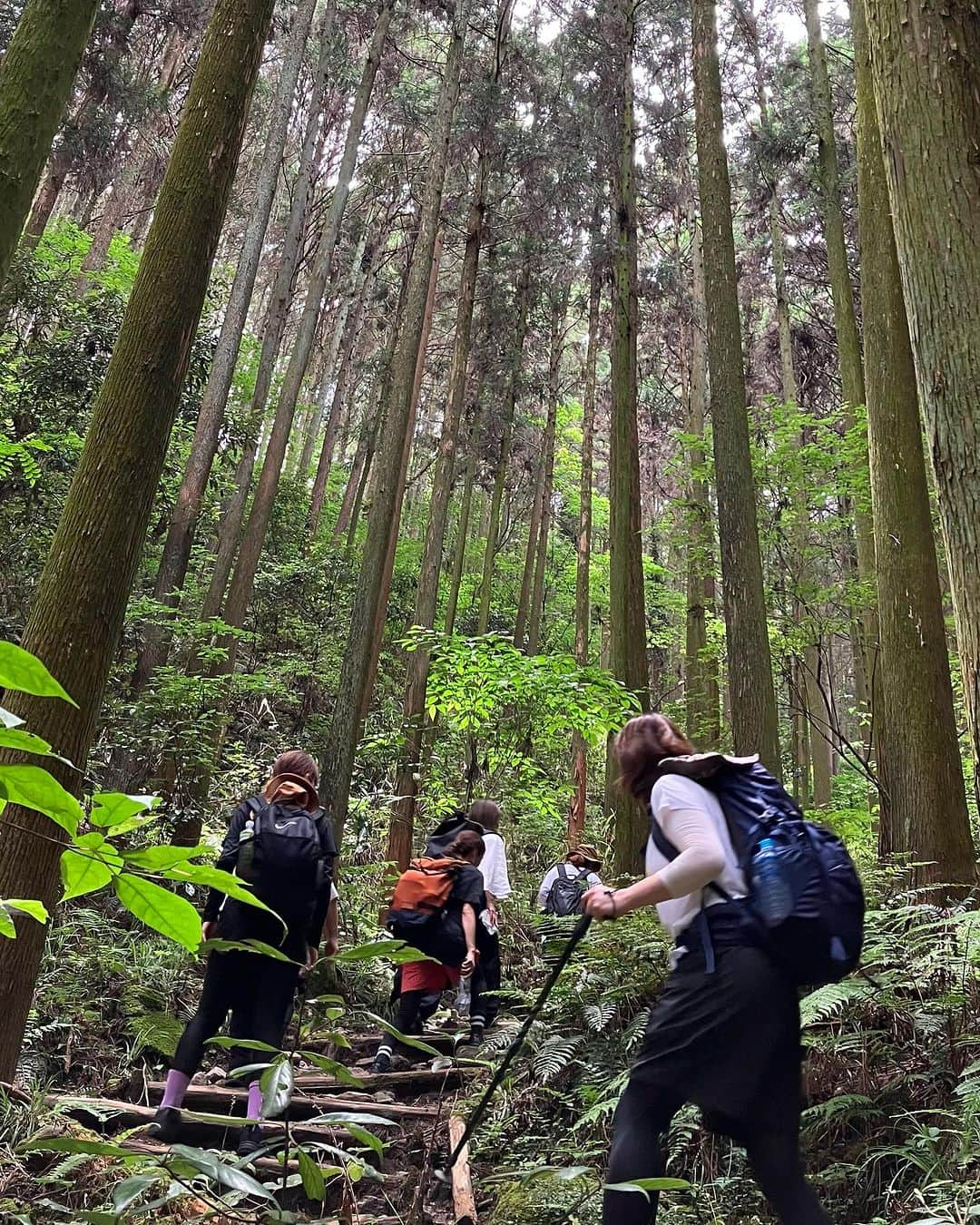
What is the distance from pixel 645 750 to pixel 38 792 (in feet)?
7.79

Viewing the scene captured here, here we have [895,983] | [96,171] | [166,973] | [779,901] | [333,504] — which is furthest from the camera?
[333,504]

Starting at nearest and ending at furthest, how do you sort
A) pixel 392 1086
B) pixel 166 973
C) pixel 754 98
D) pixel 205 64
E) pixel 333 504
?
1. pixel 205 64
2. pixel 392 1086
3. pixel 166 973
4. pixel 754 98
5. pixel 333 504

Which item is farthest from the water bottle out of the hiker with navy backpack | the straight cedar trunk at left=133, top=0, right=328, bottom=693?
the straight cedar trunk at left=133, top=0, right=328, bottom=693

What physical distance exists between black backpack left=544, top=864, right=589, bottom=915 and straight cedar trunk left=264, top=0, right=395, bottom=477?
356 inches

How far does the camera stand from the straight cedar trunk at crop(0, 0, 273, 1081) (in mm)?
3701

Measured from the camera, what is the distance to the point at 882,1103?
3754mm

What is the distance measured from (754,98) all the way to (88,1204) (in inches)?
814

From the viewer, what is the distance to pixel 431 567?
37.2ft

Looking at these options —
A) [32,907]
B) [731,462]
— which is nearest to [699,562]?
[731,462]

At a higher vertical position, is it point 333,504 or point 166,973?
point 333,504

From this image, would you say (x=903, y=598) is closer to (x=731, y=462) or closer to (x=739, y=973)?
(x=731, y=462)

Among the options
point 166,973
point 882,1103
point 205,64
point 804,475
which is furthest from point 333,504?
point 882,1103

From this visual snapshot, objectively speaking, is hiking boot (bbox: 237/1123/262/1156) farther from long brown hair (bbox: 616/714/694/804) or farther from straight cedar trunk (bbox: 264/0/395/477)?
straight cedar trunk (bbox: 264/0/395/477)

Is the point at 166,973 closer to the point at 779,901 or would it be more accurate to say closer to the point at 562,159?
the point at 779,901
